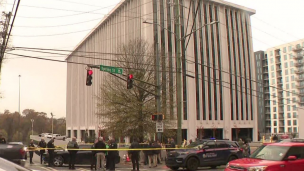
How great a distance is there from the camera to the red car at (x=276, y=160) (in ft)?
29.8

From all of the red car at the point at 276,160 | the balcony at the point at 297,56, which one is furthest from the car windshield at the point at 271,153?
the balcony at the point at 297,56

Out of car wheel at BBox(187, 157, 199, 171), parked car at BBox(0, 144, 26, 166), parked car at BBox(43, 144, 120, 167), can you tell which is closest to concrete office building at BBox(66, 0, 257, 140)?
parked car at BBox(43, 144, 120, 167)

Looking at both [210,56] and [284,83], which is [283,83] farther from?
[210,56]

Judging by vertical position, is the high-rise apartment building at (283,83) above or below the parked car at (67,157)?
above

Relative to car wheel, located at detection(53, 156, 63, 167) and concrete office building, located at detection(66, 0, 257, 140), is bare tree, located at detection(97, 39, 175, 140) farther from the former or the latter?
concrete office building, located at detection(66, 0, 257, 140)

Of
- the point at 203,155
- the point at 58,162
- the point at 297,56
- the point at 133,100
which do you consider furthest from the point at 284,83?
the point at 58,162

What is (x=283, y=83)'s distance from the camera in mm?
115938

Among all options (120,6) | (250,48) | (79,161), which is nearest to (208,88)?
(250,48)

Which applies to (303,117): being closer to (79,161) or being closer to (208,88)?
(208,88)

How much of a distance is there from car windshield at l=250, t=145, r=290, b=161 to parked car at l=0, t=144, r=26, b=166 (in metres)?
9.04

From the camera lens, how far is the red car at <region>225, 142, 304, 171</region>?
9078mm

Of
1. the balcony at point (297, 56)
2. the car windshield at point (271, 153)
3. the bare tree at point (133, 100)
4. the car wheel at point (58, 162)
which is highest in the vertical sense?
the balcony at point (297, 56)

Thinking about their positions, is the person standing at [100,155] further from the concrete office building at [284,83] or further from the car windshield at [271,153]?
the concrete office building at [284,83]

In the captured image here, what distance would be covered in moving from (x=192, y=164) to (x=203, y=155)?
2.61 feet
